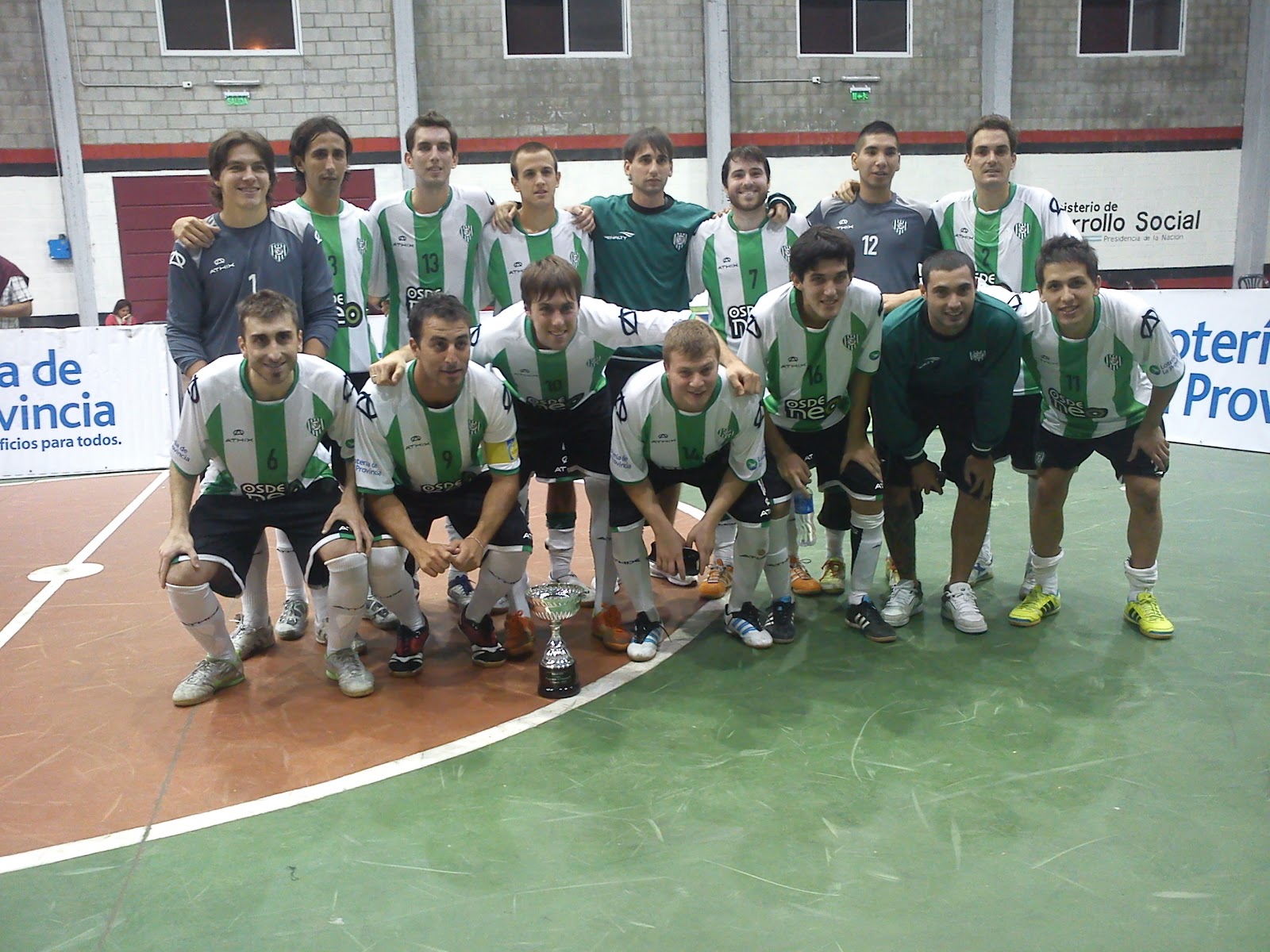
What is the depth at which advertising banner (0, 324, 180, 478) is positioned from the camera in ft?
28.8

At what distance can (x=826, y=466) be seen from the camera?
470cm

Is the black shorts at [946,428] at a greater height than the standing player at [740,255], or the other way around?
the standing player at [740,255]

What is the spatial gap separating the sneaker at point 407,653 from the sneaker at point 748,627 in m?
1.33

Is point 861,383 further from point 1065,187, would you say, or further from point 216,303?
point 1065,187

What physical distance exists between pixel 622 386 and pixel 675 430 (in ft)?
2.91

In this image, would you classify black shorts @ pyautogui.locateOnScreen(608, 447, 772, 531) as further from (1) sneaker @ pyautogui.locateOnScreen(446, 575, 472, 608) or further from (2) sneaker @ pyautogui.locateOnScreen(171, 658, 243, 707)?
(2) sneaker @ pyautogui.locateOnScreen(171, 658, 243, 707)

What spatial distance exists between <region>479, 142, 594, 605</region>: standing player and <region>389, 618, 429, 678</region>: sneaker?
2.83 feet

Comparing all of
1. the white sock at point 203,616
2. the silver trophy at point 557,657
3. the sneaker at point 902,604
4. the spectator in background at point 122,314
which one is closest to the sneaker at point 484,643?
the silver trophy at point 557,657

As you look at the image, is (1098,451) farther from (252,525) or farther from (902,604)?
(252,525)

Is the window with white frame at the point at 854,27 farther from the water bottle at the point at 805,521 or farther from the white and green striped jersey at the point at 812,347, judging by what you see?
the white and green striped jersey at the point at 812,347

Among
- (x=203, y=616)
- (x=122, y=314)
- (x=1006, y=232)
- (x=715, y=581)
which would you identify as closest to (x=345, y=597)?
(x=203, y=616)

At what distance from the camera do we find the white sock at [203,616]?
3881mm

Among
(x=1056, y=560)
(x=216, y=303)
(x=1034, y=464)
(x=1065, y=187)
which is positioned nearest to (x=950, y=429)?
(x=1034, y=464)

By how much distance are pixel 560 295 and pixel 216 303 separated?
1.49 meters
